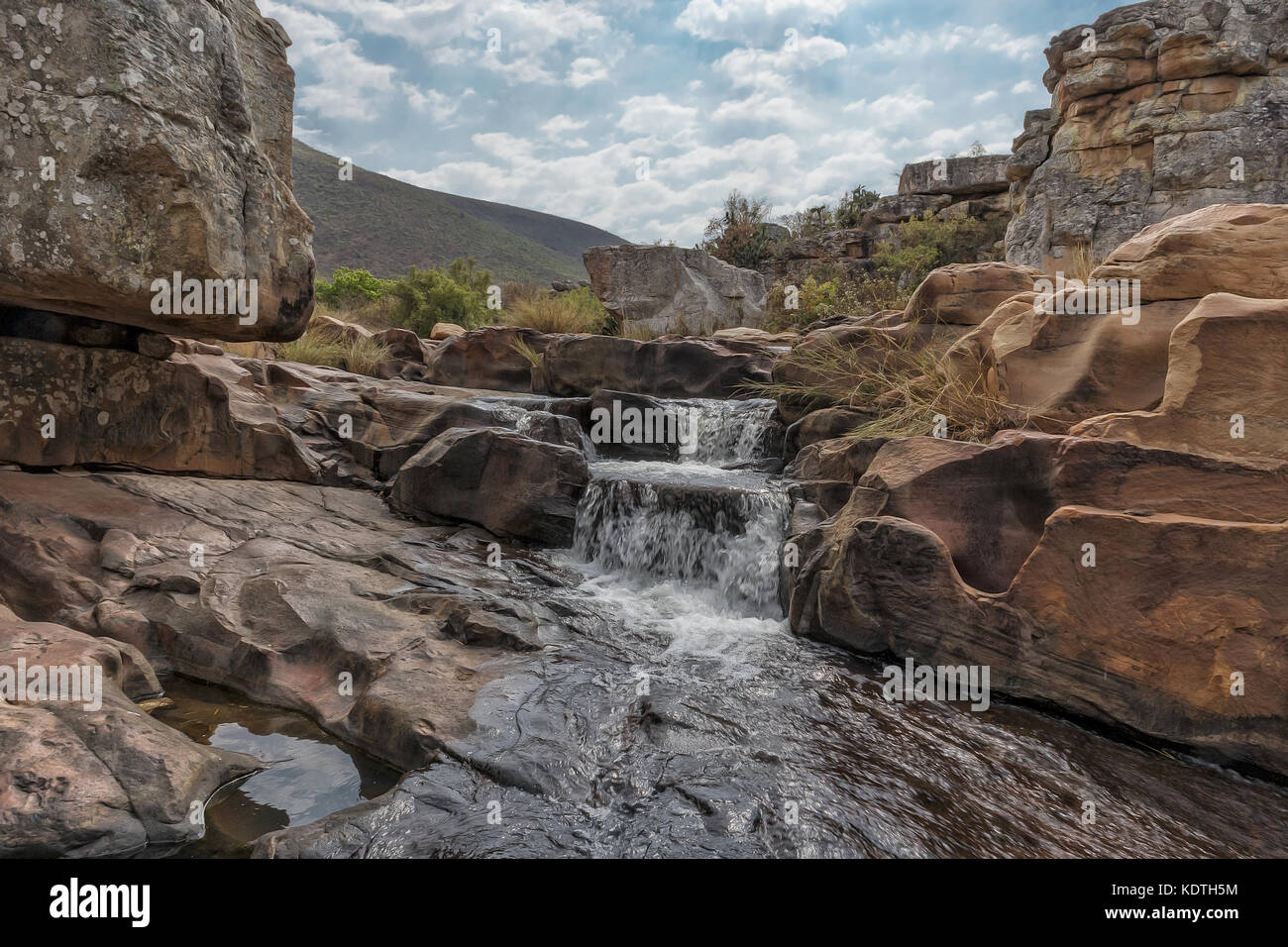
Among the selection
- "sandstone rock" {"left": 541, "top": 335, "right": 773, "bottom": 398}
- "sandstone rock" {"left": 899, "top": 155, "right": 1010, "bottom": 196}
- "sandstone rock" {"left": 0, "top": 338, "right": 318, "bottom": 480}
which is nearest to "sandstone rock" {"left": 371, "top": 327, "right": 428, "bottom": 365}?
"sandstone rock" {"left": 541, "top": 335, "right": 773, "bottom": 398}

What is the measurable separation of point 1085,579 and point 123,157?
510cm

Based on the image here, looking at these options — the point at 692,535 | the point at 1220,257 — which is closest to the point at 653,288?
the point at 692,535

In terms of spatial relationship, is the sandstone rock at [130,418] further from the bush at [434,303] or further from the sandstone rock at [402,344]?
the bush at [434,303]

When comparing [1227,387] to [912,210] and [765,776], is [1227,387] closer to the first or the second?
[765,776]

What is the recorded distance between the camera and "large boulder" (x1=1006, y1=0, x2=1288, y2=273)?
12.9m

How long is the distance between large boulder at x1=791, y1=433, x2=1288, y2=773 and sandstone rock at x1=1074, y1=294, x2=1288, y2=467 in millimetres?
157

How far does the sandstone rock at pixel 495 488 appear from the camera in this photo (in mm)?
6078

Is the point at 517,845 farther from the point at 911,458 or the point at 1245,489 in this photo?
the point at 1245,489

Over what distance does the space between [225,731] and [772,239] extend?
74.7 ft

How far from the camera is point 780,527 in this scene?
17.9ft

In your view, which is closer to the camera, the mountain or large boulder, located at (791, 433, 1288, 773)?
large boulder, located at (791, 433, 1288, 773)

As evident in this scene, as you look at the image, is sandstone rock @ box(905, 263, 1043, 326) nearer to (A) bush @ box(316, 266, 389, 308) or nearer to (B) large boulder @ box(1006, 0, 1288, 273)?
(B) large boulder @ box(1006, 0, 1288, 273)

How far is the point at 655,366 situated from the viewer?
10484mm

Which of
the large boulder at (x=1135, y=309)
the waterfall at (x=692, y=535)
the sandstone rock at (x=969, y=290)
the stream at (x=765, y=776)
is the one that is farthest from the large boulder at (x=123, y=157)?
the sandstone rock at (x=969, y=290)
